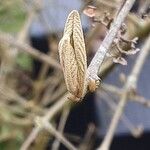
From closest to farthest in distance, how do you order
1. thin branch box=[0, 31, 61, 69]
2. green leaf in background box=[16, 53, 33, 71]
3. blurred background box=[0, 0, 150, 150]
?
thin branch box=[0, 31, 61, 69] → blurred background box=[0, 0, 150, 150] → green leaf in background box=[16, 53, 33, 71]

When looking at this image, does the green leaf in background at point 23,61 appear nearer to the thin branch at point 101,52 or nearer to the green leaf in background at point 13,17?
the green leaf in background at point 13,17

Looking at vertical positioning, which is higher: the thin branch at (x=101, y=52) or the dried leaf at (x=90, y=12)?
the thin branch at (x=101, y=52)

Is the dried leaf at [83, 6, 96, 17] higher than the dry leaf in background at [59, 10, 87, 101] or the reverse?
the reverse

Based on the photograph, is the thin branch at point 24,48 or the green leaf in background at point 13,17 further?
the green leaf in background at point 13,17

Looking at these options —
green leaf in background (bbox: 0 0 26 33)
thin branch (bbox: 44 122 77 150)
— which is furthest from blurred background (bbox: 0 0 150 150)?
thin branch (bbox: 44 122 77 150)

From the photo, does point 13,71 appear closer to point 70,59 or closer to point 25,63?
point 25,63

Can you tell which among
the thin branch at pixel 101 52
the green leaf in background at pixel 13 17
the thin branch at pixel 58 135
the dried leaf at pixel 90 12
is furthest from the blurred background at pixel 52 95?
the thin branch at pixel 101 52

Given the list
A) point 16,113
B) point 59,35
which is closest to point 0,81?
point 16,113

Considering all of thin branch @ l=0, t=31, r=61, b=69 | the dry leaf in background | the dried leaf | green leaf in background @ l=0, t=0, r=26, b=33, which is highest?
the dry leaf in background

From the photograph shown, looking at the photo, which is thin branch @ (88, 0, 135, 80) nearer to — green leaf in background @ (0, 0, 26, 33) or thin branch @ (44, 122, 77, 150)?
thin branch @ (44, 122, 77, 150)

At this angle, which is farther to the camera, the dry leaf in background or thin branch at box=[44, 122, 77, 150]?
thin branch at box=[44, 122, 77, 150]

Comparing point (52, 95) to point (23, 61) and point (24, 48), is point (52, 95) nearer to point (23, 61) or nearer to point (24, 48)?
point (23, 61)

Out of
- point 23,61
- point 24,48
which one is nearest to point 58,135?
point 24,48
